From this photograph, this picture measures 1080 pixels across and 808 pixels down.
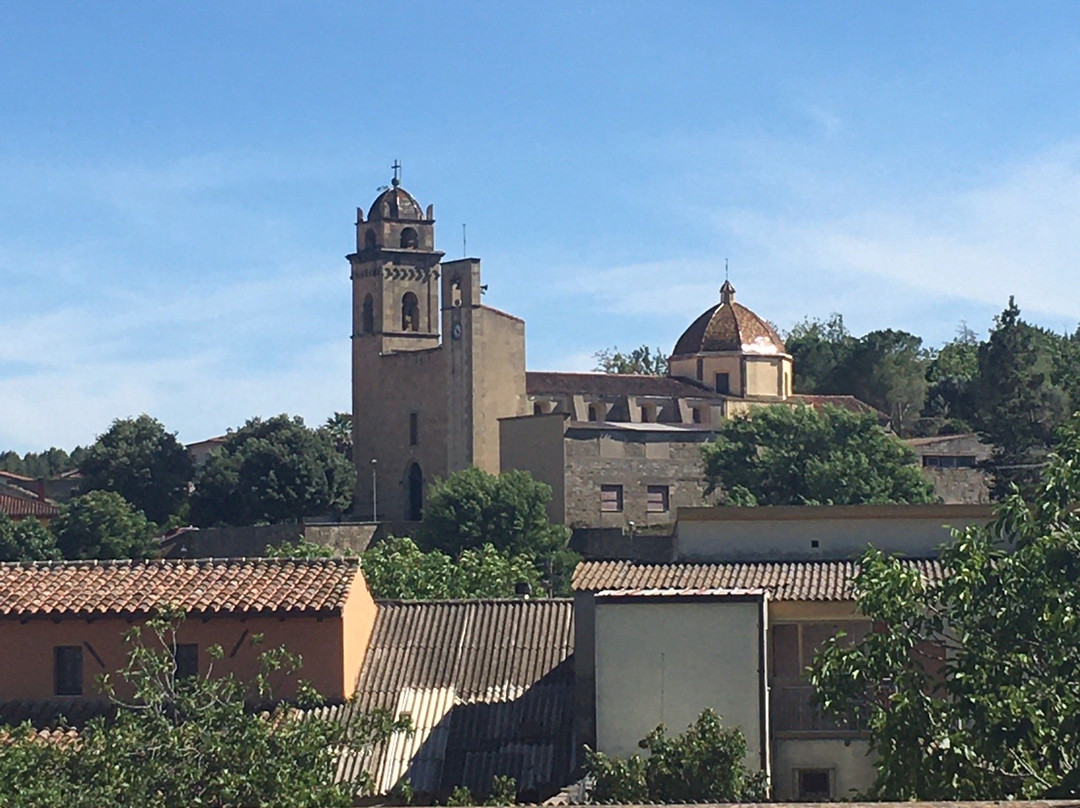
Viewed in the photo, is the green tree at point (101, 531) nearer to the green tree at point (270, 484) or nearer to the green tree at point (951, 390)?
the green tree at point (270, 484)

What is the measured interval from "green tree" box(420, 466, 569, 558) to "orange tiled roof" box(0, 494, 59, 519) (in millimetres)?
18258

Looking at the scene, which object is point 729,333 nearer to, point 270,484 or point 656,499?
point 656,499

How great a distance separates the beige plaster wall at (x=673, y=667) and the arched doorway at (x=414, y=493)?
54701 mm

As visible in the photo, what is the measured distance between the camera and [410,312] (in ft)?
264

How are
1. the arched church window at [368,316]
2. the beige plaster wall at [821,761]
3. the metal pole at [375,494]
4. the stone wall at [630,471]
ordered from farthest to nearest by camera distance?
the arched church window at [368,316] → the metal pole at [375,494] → the stone wall at [630,471] → the beige plaster wall at [821,761]

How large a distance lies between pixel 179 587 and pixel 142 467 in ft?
188

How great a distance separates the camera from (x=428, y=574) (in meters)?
40.1

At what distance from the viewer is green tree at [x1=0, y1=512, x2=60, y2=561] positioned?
63.6 metres

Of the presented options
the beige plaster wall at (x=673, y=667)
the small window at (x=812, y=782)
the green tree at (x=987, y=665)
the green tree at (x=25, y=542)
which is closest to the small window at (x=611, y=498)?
the green tree at (x=25, y=542)

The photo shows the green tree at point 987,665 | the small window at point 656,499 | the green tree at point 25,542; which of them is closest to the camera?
the green tree at point 987,665

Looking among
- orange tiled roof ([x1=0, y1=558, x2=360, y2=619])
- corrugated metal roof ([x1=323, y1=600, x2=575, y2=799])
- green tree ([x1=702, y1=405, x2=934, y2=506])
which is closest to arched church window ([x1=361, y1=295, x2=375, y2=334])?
green tree ([x1=702, y1=405, x2=934, y2=506])

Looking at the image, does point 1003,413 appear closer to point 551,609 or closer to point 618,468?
point 618,468

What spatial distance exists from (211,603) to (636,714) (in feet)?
17.2

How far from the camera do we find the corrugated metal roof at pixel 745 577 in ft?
71.8
